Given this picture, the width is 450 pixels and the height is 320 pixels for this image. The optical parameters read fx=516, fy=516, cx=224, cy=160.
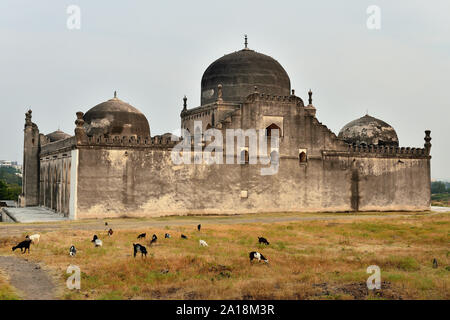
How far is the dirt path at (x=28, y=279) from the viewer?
13548 mm

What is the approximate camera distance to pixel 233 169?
37469mm

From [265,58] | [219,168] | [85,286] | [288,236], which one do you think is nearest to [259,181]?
[219,168]

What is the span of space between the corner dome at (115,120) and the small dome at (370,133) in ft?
63.1

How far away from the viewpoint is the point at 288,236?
2486 cm

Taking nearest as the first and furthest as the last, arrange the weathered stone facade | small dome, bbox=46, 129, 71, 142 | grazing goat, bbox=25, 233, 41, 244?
grazing goat, bbox=25, 233, 41, 244
the weathered stone facade
small dome, bbox=46, 129, 71, 142

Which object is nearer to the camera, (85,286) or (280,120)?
(85,286)

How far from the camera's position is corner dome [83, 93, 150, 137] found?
1529 inches

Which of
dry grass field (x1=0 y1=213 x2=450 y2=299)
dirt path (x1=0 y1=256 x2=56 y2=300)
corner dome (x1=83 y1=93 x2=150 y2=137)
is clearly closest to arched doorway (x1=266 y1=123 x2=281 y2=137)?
corner dome (x1=83 y1=93 x2=150 y2=137)

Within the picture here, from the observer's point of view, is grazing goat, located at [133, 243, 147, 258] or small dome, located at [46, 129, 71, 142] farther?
small dome, located at [46, 129, 71, 142]

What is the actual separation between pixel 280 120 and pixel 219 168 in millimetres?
6189

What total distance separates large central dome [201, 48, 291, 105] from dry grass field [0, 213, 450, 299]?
16.0 metres
